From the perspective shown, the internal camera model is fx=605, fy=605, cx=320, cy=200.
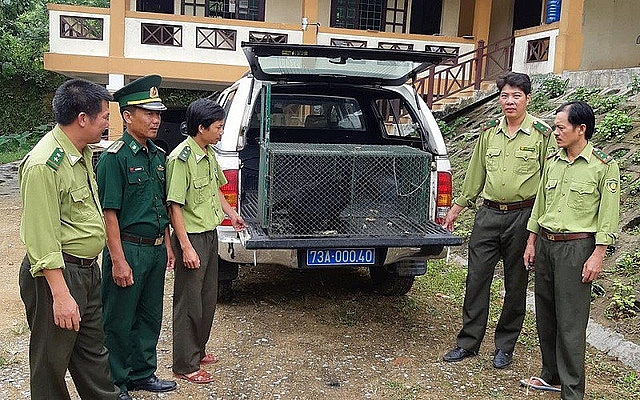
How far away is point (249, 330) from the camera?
4480 mm

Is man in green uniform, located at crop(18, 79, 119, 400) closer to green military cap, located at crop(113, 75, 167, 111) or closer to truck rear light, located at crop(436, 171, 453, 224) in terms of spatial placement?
green military cap, located at crop(113, 75, 167, 111)

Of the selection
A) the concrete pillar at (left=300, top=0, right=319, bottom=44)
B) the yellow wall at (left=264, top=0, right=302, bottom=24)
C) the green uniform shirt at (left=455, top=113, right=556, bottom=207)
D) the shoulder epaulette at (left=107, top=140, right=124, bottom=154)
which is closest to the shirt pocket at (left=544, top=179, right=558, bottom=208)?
the green uniform shirt at (left=455, top=113, right=556, bottom=207)

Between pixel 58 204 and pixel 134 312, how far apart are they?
0.97m

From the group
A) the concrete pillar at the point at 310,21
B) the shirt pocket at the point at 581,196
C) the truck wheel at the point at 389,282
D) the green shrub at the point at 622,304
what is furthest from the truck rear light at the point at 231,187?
the concrete pillar at the point at 310,21

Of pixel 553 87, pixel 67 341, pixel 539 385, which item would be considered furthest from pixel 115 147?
pixel 553 87

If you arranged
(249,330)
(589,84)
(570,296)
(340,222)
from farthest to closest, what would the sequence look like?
(589,84), (249,330), (340,222), (570,296)

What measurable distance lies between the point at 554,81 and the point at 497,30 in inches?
242

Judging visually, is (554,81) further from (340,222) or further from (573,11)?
(340,222)

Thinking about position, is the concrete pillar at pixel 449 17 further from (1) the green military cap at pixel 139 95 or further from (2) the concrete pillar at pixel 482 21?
(1) the green military cap at pixel 139 95

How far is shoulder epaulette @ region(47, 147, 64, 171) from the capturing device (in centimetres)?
252

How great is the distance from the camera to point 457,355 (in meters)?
4.05

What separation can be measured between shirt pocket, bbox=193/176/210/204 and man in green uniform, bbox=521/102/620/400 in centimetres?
197

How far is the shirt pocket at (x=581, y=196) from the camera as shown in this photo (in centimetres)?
332

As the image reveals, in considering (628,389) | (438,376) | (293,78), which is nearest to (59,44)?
(293,78)
